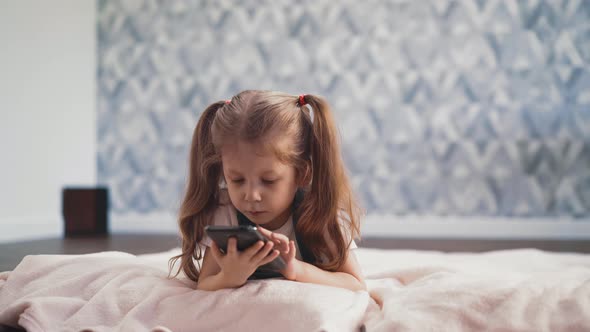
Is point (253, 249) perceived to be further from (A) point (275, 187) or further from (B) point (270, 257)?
(A) point (275, 187)

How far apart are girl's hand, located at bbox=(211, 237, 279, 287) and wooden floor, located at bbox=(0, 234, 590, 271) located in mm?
1557

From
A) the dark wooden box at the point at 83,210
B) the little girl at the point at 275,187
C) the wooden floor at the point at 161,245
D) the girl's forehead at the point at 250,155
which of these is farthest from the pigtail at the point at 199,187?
the dark wooden box at the point at 83,210

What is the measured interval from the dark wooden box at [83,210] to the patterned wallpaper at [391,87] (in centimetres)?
46

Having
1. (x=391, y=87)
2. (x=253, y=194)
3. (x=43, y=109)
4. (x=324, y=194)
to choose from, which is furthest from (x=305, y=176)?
(x=43, y=109)

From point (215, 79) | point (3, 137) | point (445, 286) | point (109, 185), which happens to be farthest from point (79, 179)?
point (445, 286)

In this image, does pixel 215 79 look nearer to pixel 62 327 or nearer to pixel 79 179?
pixel 79 179

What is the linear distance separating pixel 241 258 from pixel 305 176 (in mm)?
284

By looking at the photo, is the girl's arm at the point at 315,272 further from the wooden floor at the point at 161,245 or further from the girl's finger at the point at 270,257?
the wooden floor at the point at 161,245

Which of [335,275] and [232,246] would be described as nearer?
[232,246]

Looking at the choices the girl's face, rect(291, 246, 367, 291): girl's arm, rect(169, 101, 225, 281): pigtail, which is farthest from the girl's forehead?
rect(291, 246, 367, 291): girl's arm

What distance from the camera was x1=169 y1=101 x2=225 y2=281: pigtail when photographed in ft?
4.09

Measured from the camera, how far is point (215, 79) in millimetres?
3797

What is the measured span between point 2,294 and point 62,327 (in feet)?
0.94

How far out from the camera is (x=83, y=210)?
3379 millimetres
